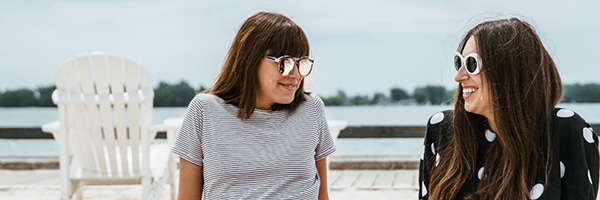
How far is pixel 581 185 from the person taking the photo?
152 cm

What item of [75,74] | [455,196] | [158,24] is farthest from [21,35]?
[455,196]

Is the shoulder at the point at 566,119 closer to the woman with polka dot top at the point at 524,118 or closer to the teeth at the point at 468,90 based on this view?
the woman with polka dot top at the point at 524,118

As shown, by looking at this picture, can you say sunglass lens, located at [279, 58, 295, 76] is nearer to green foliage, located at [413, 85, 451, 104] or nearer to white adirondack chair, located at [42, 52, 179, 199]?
green foliage, located at [413, 85, 451, 104]

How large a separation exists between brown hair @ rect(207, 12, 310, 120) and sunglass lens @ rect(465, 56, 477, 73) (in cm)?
46

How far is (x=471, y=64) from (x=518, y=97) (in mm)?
117

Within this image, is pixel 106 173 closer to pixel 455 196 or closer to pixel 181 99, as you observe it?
pixel 455 196

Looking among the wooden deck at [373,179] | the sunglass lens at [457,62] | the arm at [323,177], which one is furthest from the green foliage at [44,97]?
the sunglass lens at [457,62]

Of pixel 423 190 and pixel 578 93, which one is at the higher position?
pixel 423 190

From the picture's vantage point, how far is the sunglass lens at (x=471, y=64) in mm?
1561

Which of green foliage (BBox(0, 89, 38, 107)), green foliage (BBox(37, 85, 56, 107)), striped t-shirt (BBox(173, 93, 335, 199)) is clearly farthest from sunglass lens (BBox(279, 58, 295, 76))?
green foliage (BBox(37, 85, 56, 107))

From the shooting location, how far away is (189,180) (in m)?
1.88

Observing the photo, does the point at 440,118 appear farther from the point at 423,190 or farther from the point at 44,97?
the point at 44,97

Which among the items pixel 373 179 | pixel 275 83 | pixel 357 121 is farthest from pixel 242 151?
pixel 357 121

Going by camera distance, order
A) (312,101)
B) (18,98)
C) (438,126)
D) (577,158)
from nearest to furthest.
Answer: (577,158) → (438,126) → (312,101) → (18,98)
